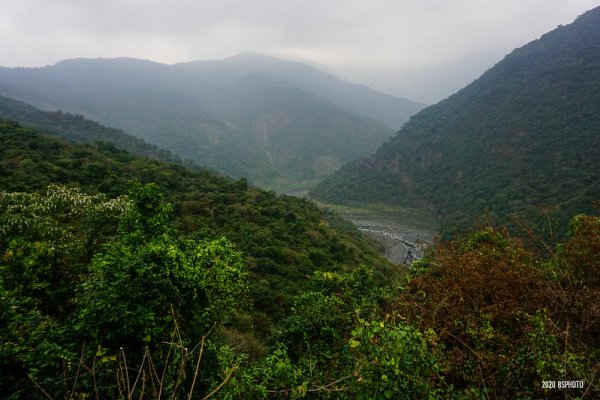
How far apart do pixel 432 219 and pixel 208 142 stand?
120035 mm

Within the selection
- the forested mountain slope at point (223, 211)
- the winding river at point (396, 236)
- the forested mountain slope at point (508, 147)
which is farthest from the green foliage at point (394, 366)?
the forested mountain slope at point (508, 147)

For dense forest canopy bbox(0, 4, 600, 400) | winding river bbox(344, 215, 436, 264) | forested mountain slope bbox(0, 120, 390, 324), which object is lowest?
winding river bbox(344, 215, 436, 264)

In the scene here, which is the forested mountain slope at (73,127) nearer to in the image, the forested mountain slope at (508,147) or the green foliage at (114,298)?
the forested mountain slope at (508,147)

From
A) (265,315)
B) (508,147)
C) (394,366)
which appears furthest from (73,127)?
(508,147)

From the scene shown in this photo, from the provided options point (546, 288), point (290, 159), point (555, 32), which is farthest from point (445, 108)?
point (546, 288)

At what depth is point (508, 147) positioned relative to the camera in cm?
8231

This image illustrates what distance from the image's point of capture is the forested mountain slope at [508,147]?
64.6m

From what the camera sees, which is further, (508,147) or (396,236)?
(508,147)

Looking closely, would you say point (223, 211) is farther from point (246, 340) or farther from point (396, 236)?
point (396, 236)

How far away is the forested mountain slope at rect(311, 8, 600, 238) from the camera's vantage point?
64625 millimetres

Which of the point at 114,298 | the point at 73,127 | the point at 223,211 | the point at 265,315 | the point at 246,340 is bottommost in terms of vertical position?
the point at 265,315

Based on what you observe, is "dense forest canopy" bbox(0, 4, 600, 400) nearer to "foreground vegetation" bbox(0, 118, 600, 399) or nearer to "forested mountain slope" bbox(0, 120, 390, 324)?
"foreground vegetation" bbox(0, 118, 600, 399)

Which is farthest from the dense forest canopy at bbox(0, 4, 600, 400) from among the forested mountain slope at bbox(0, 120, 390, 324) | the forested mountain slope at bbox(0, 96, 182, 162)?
the forested mountain slope at bbox(0, 96, 182, 162)

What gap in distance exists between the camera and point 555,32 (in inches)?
4304
